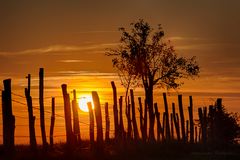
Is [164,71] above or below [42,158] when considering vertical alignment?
above

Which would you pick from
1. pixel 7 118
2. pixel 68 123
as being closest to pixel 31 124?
pixel 68 123

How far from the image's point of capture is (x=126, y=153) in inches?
1443

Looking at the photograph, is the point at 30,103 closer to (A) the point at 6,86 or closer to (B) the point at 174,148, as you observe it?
(A) the point at 6,86

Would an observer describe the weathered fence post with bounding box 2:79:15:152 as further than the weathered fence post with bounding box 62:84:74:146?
No

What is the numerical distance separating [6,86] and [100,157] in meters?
6.48

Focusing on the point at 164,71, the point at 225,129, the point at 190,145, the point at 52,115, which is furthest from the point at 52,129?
the point at 225,129

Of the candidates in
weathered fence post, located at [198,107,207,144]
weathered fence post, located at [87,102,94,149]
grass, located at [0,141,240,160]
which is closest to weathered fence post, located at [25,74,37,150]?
grass, located at [0,141,240,160]

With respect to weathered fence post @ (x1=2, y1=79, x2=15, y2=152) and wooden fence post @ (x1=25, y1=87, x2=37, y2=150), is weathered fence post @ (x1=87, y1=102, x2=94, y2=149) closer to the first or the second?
wooden fence post @ (x1=25, y1=87, x2=37, y2=150)

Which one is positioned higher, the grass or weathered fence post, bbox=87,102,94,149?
weathered fence post, bbox=87,102,94,149

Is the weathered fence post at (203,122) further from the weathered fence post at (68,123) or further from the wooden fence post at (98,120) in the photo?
the weathered fence post at (68,123)

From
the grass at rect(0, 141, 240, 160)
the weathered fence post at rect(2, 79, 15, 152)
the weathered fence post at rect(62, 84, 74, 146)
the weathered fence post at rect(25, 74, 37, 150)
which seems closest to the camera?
the weathered fence post at rect(2, 79, 15, 152)

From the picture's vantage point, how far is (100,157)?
33312mm

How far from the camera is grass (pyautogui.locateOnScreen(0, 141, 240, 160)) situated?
3203 centimetres

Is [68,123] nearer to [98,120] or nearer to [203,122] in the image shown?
[98,120]
